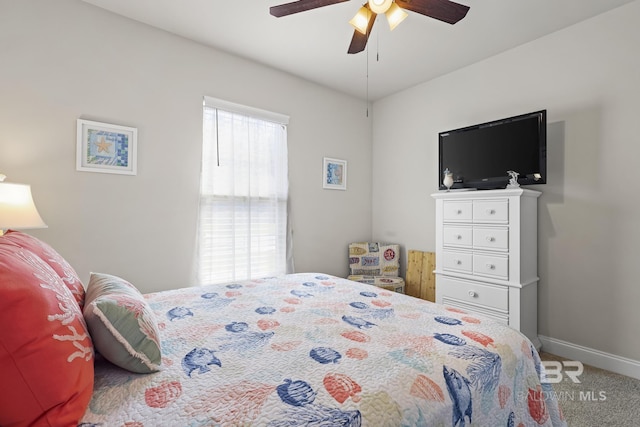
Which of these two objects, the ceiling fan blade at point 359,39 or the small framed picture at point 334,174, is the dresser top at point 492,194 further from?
the ceiling fan blade at point 359,39

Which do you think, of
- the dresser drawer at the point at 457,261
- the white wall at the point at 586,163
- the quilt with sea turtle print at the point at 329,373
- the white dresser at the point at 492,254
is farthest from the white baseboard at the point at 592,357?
the quilt with sea turtle print at the point at 329,373

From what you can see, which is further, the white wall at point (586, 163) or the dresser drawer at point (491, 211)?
the dresser drawer at point (491, 211)

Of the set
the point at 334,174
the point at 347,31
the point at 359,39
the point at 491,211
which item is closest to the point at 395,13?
the point at 359,39

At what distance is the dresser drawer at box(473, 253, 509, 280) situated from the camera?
2590mm

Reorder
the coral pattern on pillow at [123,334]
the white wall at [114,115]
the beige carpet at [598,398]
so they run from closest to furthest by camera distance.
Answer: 1. the coral pattern on pillow at [123,334]
2. the beige carpet at [598,398]
3. the white wall at [114,115]

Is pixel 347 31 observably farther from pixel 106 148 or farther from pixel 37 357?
pixel 37 357

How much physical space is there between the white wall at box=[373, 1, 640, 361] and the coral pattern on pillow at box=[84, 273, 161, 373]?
3.09 meters

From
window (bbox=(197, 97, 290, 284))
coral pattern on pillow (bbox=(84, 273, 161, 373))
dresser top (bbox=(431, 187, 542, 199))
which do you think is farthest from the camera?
window (bbox=(197, 97, 290, 284))

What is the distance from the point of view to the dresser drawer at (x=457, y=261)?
9.26 feet

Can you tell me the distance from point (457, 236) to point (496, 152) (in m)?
0.83

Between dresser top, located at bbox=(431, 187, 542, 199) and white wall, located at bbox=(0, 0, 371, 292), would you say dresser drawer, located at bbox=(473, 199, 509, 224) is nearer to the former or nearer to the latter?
dresser top, located at bbox=(431, 187, 542, 199)

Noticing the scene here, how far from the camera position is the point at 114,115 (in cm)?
249

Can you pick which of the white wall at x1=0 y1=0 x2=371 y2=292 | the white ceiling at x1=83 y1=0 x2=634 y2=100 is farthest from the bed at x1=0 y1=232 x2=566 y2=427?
the white ceiling at x1=83 y1=0 x2=634 y2=100

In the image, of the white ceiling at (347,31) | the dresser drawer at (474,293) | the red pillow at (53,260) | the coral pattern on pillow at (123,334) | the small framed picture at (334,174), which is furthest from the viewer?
the small framed picture at (334,174)
